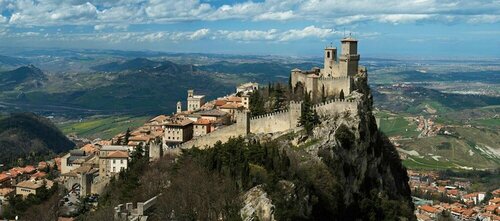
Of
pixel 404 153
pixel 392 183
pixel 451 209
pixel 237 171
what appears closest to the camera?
pixel 237 171

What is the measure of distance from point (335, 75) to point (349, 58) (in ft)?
8.92

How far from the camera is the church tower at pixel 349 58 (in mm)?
64750

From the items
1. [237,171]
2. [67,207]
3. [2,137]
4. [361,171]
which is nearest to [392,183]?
[361,171]

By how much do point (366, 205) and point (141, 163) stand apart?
75.2ft

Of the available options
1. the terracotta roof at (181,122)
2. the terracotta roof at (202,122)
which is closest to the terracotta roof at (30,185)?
the terracotta roof at (181,122)

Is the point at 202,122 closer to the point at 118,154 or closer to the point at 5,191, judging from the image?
the point at 118,154

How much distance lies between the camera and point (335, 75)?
217 ft

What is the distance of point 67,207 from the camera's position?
59094 mm

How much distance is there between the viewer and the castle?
207 ft

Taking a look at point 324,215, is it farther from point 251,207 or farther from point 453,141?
point 453,141

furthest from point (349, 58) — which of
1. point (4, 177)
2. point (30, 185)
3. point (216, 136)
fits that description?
point (4, 177)

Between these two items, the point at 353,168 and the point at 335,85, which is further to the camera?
the point at 335,85

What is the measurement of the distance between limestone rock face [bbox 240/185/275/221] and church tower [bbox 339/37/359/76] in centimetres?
2462

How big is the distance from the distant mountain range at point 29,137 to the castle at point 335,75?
390 ft
